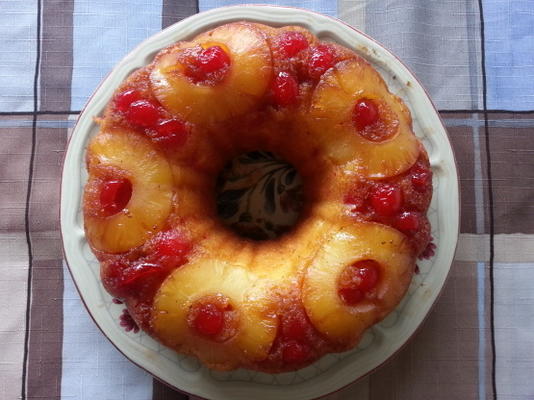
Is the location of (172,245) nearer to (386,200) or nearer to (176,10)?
(386,200)

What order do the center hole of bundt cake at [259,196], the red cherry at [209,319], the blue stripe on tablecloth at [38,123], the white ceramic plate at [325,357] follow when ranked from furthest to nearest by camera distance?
the blue stripe on tablecloth at [38,123] < the center hole of bundt cake at [259,196] < the white ceramic plate at [325,357] < the red cherry at [209,319]

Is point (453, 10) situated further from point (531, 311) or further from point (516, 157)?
point (531, 311)

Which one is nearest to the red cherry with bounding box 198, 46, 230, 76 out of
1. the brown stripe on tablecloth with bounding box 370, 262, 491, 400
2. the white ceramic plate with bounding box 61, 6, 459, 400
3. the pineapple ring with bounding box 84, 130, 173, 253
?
the pineapple ring with bounding box 84, 130, 173, 253

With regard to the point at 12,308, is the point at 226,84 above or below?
above

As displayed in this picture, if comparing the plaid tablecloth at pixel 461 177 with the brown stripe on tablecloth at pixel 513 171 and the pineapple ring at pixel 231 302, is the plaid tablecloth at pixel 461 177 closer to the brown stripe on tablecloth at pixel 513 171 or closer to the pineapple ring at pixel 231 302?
the brown stripe on tablecloth at pixel 513 171

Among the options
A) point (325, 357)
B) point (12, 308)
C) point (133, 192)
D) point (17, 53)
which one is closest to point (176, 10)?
point (17, 53)

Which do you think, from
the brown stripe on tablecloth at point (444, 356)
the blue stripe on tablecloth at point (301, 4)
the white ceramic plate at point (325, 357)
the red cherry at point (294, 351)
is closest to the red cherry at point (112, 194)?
the white ceramic plate at point (325, 357)

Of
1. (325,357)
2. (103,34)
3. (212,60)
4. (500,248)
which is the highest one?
(103,34)
